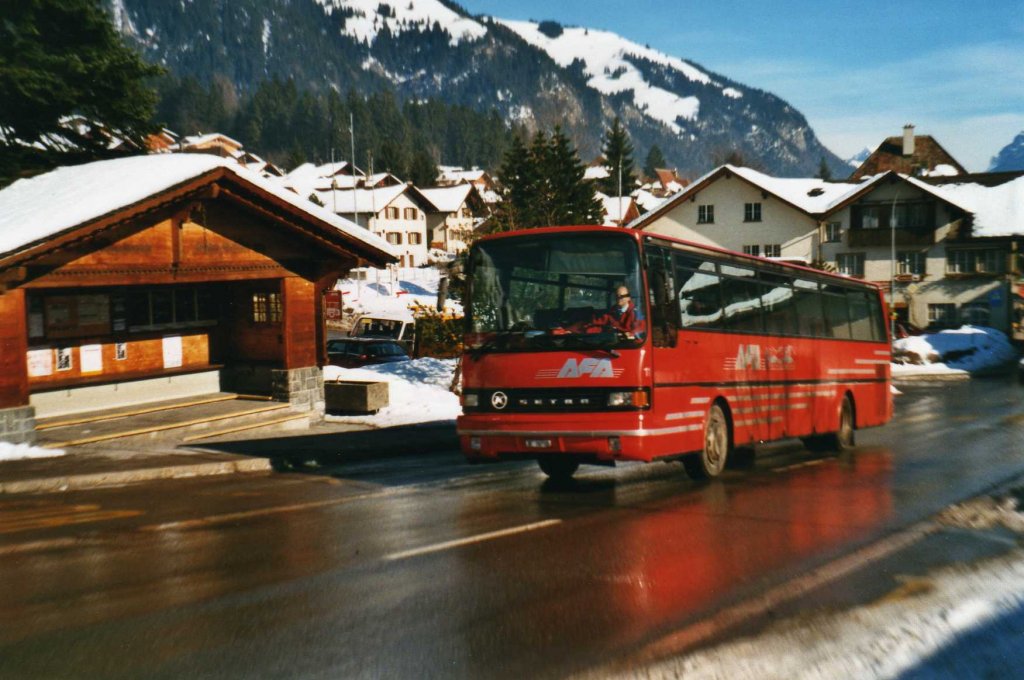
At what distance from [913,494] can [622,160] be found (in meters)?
128

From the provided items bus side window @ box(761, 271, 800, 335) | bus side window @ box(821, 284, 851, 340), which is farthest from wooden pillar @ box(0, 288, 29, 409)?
bus side window @ box(821, 284, 851, 340)

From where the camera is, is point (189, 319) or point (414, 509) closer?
point (414, 509)

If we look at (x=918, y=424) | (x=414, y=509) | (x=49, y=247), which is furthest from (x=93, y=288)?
(x=918, y=424)

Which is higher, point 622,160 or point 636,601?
point 622,160

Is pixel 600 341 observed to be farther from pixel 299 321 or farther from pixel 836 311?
pixel 299 321

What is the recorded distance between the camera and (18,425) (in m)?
14.9

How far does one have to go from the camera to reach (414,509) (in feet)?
35.0

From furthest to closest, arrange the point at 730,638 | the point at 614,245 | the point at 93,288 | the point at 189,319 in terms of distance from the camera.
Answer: the point at 189,319
the point at 93,288
the point at 614,245
the point at 730,638

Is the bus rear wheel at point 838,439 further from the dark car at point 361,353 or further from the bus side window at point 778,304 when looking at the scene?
the dark car at point 361,353

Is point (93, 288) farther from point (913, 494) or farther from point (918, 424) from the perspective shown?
point (918, 424)

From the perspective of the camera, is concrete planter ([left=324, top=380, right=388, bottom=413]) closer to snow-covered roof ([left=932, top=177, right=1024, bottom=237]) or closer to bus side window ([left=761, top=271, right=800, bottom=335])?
bus side window ([left=761, top=271, right=800, bottom=335])

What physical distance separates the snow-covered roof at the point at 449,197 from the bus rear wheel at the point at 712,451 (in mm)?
107834

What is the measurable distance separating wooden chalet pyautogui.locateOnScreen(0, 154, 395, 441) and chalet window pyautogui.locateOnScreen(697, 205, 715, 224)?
50441mm

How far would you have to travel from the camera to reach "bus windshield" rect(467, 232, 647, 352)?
1130 cm
